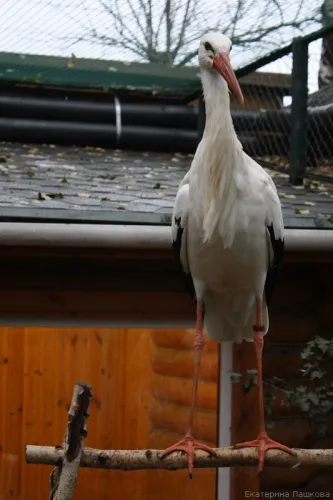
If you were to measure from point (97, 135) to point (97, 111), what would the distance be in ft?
0.70

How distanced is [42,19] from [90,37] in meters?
0.39

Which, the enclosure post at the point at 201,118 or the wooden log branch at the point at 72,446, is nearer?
the wooden log branch at the point at 72,446

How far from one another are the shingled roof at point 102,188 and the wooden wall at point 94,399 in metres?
1.53

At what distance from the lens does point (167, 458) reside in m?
3.13

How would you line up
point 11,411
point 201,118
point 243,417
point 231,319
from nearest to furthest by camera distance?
point 231,319 < point 243,417 < point 11,411 < point 201,118

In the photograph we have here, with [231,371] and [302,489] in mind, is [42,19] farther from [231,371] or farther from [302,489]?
[302,489]

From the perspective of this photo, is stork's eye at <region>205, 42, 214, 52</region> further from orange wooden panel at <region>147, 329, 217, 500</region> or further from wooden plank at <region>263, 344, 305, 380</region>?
orange wooden panel at <region>147, 329, 217, 500</region>

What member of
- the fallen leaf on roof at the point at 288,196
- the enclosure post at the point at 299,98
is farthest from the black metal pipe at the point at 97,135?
the fallen leaf on roof at the point at 288,196

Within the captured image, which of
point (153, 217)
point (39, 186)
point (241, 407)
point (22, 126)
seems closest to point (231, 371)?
point (241, 407)

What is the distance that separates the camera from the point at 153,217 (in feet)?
14.4

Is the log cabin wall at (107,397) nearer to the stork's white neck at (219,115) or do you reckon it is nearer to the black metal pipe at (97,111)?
the black metal pipe at (97,111)

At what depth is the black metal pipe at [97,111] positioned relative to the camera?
7.30 m

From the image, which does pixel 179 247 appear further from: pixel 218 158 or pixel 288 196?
pixel 288 196

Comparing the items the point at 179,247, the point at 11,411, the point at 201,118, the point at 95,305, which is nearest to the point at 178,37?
the point at 201,118
